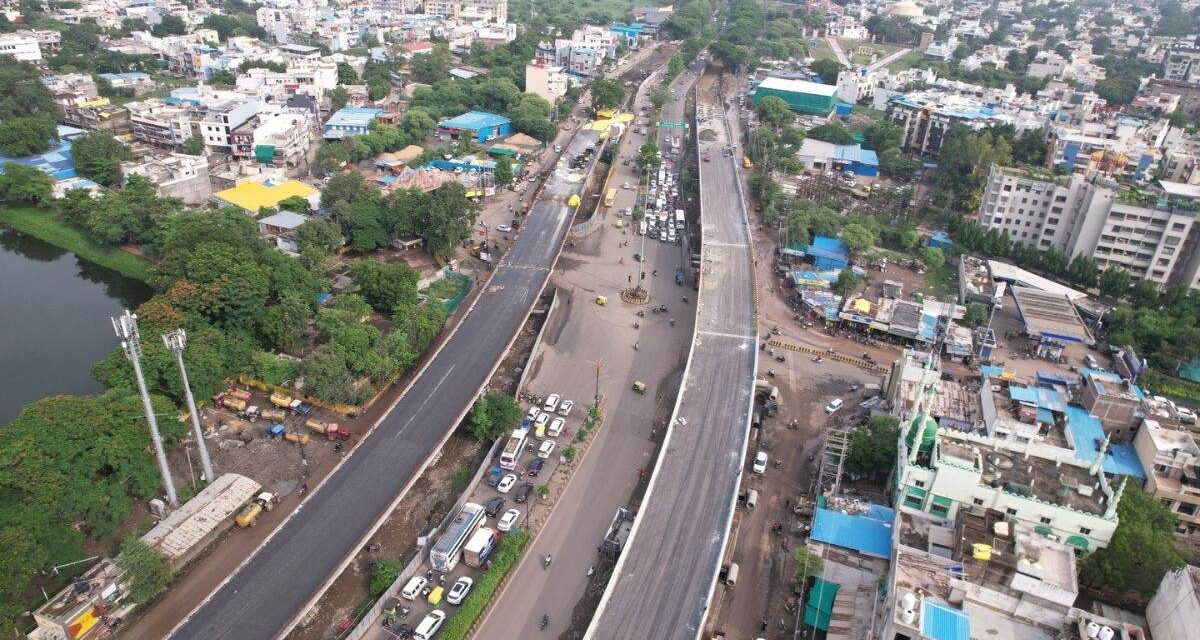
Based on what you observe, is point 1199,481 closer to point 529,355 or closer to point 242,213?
point 529,355

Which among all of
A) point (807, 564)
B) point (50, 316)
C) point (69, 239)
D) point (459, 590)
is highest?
point (807, 564)

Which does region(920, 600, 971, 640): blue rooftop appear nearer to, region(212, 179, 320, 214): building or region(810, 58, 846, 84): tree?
region(212, 179, 320, 214): building

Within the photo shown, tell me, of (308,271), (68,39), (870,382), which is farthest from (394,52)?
(870,382)

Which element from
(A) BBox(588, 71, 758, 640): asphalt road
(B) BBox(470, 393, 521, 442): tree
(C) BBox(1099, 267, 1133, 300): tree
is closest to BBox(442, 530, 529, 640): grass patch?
(A) BBox(588, 71, 758, 640): asphalt road

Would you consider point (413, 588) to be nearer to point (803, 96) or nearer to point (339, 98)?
point (339, 98)

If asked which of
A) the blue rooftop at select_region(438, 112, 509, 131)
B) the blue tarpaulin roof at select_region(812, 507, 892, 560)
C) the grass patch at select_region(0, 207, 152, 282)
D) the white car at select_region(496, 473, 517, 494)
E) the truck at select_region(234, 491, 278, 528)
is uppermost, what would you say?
the blue rooftop at select_region(438, 112, 509, 131)

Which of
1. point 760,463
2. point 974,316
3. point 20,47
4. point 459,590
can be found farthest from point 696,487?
point 20,47

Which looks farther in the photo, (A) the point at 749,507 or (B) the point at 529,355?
(B) the point at 529,355
